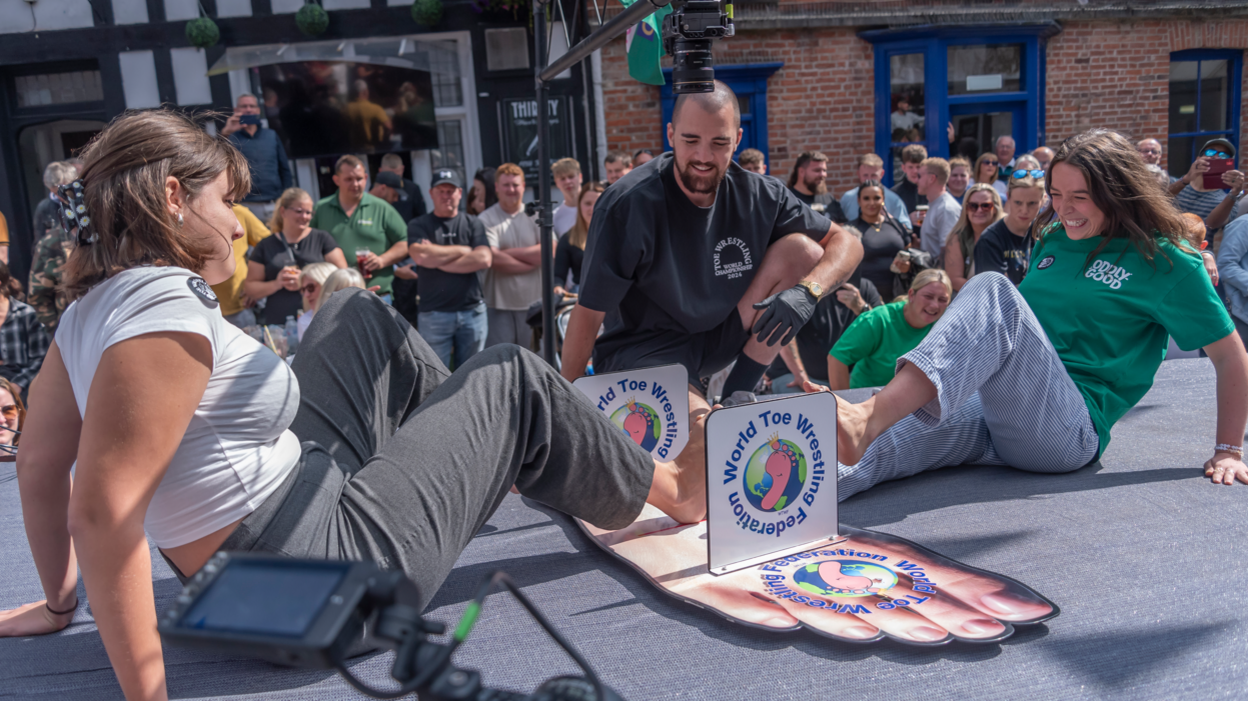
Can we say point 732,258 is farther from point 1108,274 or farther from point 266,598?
point 266,598

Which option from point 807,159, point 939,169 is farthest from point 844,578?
point 939,169

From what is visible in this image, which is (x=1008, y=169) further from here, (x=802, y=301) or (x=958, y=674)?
(x=958, y=674)

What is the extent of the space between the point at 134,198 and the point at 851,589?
1601mm

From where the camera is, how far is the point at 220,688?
1.57m

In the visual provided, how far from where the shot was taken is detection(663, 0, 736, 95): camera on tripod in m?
2.06

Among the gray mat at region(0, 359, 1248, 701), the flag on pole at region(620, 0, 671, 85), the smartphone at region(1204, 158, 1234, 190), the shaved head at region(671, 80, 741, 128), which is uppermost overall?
the flag on pole at region(620, 0, 671, 85)

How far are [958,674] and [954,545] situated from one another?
2.02 ft

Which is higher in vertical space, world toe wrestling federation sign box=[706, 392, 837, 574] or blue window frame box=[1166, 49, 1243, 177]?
blue window frame box=[1166, 49, 1243, 177]

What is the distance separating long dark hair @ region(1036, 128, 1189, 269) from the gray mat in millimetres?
735

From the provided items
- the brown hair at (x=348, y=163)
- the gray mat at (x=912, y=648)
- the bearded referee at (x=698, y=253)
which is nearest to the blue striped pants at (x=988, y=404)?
the gray mat at (x=912, y=648)

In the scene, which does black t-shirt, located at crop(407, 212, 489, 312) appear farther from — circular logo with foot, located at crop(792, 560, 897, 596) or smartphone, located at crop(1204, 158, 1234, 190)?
smartphone, located at crop(1204, 158, 1234, 190)

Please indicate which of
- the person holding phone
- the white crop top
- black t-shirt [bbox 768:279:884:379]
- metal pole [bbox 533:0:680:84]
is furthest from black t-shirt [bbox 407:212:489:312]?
the person holding phone

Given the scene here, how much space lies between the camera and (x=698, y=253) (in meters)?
2.62

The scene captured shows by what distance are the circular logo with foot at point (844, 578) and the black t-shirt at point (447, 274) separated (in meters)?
3.69
